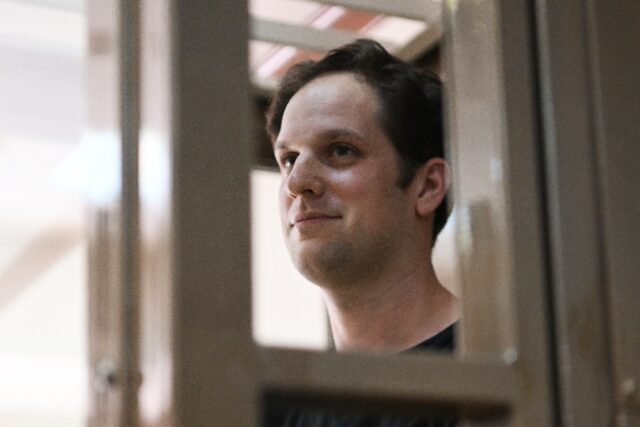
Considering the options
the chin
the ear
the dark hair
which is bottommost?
the chin

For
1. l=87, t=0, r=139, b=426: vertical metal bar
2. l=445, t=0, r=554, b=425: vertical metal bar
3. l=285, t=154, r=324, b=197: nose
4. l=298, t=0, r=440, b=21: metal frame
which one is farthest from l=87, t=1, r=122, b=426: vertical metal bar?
l=285, t=154, r=324, b=197: nose

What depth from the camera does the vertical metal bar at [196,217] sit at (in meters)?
0.51

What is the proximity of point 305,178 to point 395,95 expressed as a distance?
196mm

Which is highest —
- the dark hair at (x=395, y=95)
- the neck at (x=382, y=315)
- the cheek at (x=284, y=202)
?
the dark hair at (x=395, y=95)

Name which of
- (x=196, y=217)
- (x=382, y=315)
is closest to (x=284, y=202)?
(x=382, y=315)

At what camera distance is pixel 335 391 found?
0.54 metres

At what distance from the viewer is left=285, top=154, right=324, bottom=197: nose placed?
1.31 metres

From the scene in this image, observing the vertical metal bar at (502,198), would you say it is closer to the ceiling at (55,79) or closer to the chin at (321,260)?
the ceiling at (55,79)

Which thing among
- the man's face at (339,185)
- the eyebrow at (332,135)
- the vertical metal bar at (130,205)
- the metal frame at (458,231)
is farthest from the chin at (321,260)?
the vertical metal bar at (130,205)

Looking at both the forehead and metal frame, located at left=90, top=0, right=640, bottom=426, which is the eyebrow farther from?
metal frame, located at left=90, top=0, right=640, bottom=426

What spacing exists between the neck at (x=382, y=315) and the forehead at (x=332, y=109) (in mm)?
171

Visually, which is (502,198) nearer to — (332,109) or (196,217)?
(196,217)

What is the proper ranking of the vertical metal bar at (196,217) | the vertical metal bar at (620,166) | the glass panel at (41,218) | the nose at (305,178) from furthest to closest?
the glass panel at (41,218) → the nose at (305,178) → the vertical metal bar at (620,166) → the vertical metal bar at (196,217)

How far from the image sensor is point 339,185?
4.38 feet
